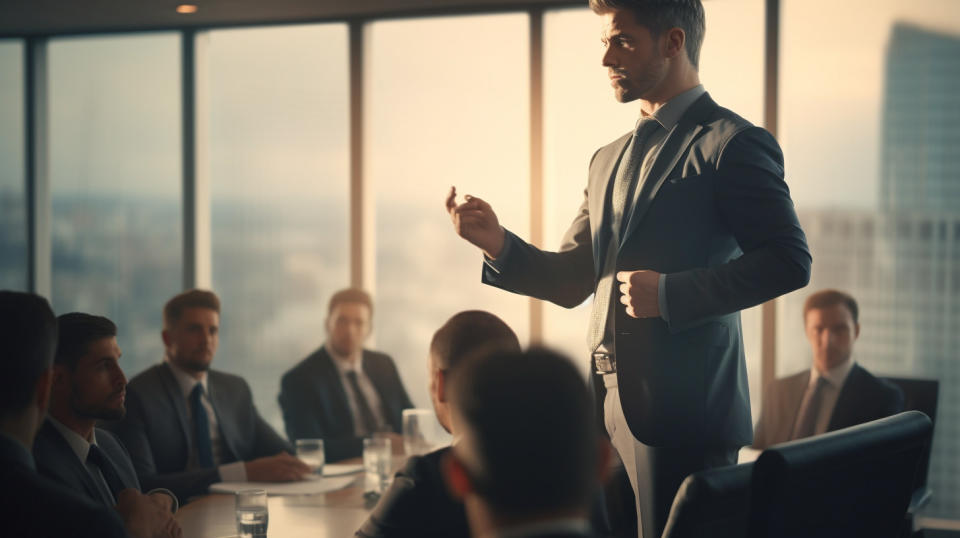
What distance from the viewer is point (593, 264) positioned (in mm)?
1963

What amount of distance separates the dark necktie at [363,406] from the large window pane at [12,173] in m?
2.76

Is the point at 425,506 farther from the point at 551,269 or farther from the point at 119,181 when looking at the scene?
the point at 119,181

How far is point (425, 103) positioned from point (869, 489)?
4398mm

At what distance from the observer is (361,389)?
15.0 ft

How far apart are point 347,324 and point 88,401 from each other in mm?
2209

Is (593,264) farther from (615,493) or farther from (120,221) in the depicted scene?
(120,221)

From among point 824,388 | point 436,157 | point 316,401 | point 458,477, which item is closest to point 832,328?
point 824,388

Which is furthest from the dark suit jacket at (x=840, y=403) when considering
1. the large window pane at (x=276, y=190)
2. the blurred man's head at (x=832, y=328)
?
the large window pane at (x=276, y=190)

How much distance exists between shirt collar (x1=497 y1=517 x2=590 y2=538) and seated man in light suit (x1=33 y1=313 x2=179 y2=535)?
1.34 m

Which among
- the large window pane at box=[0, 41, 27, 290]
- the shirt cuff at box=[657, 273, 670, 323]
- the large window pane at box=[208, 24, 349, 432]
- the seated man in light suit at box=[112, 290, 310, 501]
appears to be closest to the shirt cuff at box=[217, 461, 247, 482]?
the seated man in light suit at box=[112, 290, 310, 501]

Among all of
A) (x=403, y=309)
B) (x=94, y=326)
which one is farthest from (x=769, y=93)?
(x=94, y=326)

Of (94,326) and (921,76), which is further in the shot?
(921,76)

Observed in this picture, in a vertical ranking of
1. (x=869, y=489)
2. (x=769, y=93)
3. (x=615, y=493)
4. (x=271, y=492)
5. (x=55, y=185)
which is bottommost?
(x=271, y=492)

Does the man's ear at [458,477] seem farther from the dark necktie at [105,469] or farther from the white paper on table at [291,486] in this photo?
the white paper on table at [291,486]
